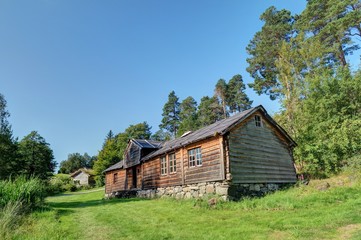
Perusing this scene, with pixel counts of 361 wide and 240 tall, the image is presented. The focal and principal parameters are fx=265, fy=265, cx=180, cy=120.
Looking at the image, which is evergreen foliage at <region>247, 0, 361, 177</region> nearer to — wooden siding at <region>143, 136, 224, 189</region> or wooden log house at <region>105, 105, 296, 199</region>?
wooden log house at <region>105, 105, 296, 199</region>

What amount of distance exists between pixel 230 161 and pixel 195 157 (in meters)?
2.81

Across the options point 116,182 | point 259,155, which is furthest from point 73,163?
point 259,155

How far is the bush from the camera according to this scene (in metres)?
10.9

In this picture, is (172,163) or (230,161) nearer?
(230,161)

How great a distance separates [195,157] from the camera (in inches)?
659

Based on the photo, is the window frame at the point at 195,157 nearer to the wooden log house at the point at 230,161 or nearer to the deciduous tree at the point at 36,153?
the wooden log house at the point at 230,161

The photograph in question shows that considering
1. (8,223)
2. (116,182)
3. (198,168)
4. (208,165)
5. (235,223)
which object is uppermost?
(208,165)

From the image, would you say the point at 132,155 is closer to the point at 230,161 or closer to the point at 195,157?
the point at 195,157

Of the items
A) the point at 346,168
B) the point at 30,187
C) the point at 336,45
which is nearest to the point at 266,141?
the point at 346,168

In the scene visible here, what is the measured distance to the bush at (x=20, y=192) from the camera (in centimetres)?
1087

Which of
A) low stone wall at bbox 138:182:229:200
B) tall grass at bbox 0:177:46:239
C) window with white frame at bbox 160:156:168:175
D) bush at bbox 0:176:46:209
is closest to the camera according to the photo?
tall grass at bbox 0:177:46:239

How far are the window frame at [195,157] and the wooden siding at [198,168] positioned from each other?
0.62 feet

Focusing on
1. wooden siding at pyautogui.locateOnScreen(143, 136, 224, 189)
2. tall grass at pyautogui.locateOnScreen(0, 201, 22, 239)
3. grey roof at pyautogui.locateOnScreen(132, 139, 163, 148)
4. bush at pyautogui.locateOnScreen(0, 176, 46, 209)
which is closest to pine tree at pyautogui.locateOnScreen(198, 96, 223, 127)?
grey roof at pyautogui.locateOnScreen(132, 139, 163, 148)

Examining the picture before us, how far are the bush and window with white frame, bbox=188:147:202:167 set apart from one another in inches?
342
